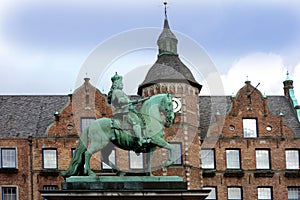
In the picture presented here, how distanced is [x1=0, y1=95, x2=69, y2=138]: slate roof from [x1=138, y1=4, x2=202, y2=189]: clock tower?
799 centimetres

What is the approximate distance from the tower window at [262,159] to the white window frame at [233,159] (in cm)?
135

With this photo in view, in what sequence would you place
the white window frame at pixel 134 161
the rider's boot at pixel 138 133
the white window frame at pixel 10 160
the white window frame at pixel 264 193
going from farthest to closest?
the white window frame at pixel 264 193 → the white window frame at pixel 134 161 → the white window frame at pixel 10 160 → the rider's boot at pixel 138 133

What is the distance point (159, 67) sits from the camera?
63.9 meters

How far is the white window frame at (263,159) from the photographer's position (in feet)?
220

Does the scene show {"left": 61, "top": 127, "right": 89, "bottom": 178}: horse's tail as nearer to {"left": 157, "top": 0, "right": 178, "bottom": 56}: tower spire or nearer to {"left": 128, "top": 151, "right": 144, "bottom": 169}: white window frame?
{"left": 128, "top": 151, "right": 144, "bottom": 169}: white window frame

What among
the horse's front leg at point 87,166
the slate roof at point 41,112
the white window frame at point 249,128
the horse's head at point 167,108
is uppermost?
the slate roof at point 41,112

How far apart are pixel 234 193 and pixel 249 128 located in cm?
499

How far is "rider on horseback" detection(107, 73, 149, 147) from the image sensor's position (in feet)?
109

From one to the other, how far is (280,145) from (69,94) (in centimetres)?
1598

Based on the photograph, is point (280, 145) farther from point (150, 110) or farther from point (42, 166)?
point (150, 110)

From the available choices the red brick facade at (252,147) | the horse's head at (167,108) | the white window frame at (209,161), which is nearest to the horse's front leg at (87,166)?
the horse's head at (167,108)

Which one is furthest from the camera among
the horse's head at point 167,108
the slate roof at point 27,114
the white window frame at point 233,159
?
the white window frame at point 233,159

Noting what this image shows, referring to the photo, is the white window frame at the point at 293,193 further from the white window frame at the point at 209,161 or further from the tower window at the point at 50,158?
the tower window at the point at 50,158

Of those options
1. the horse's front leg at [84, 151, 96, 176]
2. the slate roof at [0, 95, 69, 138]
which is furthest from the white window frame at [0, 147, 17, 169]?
the horse's front leg at [84, 151, 96, 176]
